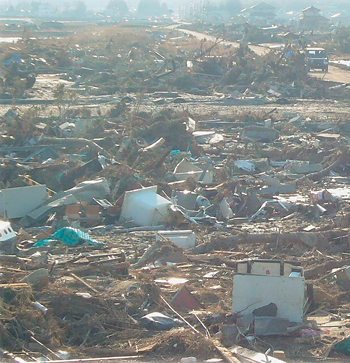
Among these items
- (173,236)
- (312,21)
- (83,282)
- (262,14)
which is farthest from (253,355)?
(262,14)

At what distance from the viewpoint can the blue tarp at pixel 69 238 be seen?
7.47 metres

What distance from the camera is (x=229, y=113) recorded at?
1778cm

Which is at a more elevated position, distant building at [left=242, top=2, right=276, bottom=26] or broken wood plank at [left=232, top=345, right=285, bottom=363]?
broken wood plank at [left=232, top=345, right=285, bottom=363]

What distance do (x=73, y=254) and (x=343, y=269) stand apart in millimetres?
2842

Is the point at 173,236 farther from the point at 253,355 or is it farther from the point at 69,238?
the point at 253,355

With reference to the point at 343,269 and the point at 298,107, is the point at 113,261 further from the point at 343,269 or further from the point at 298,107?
the point at 298,107

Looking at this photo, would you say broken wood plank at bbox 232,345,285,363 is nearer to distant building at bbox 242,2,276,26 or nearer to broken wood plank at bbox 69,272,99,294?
broken wood plank at bbox 69,272,99,294

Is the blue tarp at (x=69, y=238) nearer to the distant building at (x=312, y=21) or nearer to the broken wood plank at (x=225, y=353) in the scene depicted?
the broken wood plank at (x=225, y=353)

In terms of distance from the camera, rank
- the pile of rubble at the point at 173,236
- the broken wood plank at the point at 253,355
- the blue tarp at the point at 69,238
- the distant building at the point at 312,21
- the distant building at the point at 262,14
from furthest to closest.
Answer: the distant building at the point at 262,14 → the distant building at the point at 312,21 → the blue tarp at the point at 69,238 → the pile of rubble at the point at 173,236 → the broken wood plank at the point at 253,355

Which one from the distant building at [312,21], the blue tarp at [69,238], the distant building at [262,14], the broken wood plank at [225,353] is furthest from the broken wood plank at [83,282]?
the distant building at [262,14]

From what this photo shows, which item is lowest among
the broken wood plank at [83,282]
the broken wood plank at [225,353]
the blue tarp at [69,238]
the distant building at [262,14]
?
the distant building at [262,14]

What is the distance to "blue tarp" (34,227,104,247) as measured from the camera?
24.5 feet

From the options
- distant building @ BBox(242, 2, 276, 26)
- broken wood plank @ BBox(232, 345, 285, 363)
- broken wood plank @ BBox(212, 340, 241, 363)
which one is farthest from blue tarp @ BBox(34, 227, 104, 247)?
distant building @ BBox(242, 2, 276, 26)

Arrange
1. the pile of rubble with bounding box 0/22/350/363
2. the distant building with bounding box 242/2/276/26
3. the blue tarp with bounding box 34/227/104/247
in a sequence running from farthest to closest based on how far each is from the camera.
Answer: the distant building with bounding box 242/2/276/26 < the blue tarp with bounding box 34/227/104/247 < the pile of rubble with bounding box 0/22/350/363
